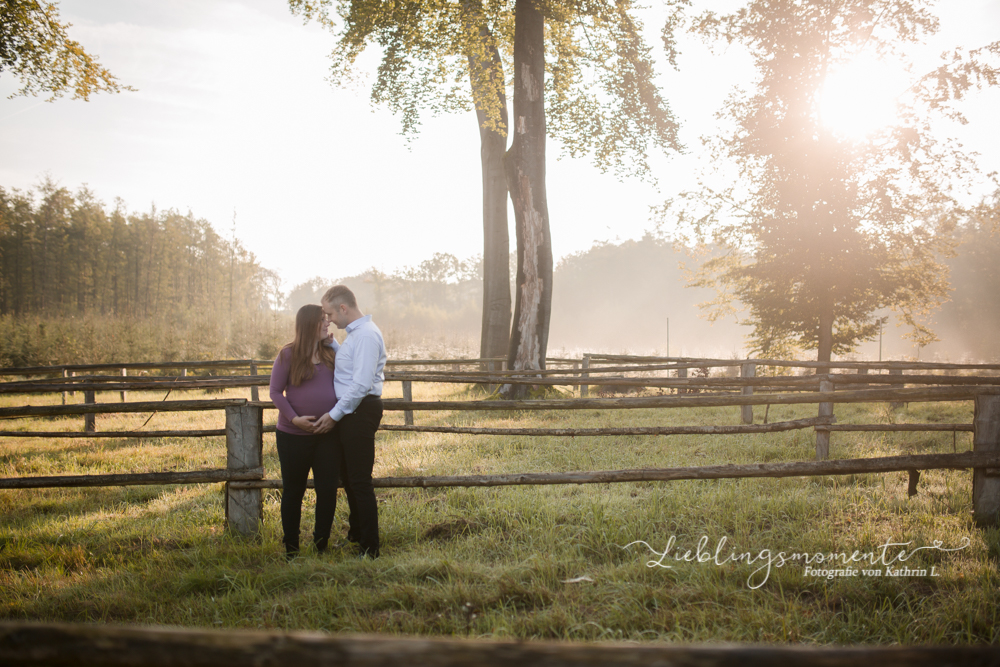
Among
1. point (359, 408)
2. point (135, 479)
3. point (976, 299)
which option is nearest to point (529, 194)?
point (359, 408)

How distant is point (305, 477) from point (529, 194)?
870cm

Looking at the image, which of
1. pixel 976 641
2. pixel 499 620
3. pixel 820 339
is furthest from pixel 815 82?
pixel 499 620

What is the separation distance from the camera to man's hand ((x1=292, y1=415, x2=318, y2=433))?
3.37 meters

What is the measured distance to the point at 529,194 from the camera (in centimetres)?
1101

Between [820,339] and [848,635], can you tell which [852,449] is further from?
[820,339]

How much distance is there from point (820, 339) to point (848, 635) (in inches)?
604

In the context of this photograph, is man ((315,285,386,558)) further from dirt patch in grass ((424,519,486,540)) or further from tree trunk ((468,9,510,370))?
tree trunk ((468,9,510,370))

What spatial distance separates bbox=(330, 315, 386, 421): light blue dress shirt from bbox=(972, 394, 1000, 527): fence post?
14.3 ft

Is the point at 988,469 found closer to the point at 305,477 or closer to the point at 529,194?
the point at 305,477

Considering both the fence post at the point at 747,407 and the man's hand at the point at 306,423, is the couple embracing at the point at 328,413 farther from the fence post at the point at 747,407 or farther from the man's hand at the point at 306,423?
the fence post at the point at 747,407

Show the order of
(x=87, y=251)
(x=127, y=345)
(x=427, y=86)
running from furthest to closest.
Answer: (x=87, y=251), (x=127, y=345), (x=427, y=86)

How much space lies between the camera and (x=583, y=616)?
2.63 meters

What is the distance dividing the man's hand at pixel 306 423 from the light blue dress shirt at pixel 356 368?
156 mm

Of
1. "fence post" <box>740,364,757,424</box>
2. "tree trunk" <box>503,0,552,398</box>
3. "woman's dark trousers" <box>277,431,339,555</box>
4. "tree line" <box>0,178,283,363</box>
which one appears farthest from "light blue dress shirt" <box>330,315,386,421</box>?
"tree line" <box>0,178,283,363</box>
